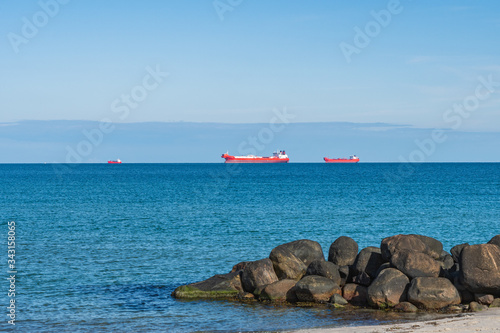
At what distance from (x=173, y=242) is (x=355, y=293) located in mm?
17278

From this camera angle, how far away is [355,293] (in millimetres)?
20562

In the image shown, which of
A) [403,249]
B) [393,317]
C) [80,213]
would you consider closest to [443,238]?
[403,249]

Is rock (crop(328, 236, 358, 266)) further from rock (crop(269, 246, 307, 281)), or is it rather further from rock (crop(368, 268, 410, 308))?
rock (crop(368, 268, 410, 308))

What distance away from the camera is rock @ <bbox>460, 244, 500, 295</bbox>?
18981mm

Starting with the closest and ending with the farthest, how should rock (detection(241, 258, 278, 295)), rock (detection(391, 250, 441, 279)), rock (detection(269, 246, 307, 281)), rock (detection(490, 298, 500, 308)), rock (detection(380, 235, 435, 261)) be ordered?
rock (detection(490, 298, 500, 308)) → rock (detection(391, 250, 441, 279)) → rock (detection(380, 235, 435, 261)) → rock (detection(241, 258, 278, 295)) → rock (detection(269, 246, 307, 281))

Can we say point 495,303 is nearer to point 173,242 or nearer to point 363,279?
point 363,279

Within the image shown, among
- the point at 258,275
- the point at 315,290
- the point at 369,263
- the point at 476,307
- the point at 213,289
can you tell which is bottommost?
the point at 476,307

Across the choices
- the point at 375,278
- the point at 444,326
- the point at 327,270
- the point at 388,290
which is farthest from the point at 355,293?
the point at 444,326

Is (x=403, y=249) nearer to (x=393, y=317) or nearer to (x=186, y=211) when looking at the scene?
(x=393, y=317)

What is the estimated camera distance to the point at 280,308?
→ 788 inches

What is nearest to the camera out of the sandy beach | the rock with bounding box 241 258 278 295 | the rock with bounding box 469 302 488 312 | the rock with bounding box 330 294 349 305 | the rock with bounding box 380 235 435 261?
the sandy beach

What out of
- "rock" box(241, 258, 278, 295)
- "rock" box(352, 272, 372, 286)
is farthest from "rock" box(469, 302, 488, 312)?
"rock" box(241, 258, 278, 295)

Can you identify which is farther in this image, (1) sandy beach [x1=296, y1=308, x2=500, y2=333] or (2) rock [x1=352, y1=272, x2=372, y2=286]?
(2) rock [x1=352, y1=272, x2=372, y2=286]

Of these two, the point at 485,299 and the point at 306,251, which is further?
the point at 306,251
